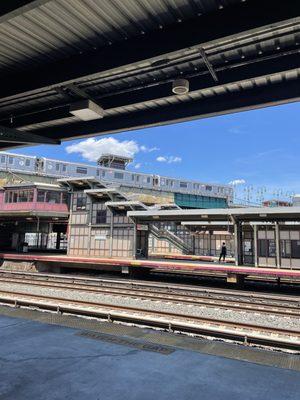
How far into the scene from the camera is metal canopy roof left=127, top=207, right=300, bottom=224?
68.8 feet

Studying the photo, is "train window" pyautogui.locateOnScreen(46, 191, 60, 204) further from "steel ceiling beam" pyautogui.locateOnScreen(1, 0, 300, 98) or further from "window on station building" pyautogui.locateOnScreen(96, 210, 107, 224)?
"steel ceiling beam" pyautogui.locateOnScreen(1, 0, 300, 98)

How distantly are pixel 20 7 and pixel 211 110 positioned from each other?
141 inches

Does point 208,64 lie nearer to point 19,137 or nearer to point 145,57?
point 145,57

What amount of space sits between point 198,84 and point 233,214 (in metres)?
17.6

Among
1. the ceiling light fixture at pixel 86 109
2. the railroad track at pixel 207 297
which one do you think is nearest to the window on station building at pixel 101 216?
the railroad track at pixel 207 297

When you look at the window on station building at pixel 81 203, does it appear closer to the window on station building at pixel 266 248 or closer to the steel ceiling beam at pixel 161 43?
the window on station building at pixel 266 248

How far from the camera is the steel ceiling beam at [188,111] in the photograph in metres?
5.56

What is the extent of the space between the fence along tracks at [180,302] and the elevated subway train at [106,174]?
101 feet

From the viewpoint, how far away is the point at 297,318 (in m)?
12.7

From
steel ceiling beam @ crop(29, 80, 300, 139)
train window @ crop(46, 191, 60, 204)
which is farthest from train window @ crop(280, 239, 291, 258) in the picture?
train window @ crop(46, 191, 60, 204)

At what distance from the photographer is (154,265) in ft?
78.8

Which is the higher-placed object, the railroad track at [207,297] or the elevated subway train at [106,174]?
→ the elevated subway train at [106,174]

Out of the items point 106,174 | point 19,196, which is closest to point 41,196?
point 19,196

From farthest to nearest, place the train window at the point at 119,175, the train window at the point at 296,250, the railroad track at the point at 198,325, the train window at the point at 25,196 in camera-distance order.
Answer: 1. the train window at the point at 119,175
2. the train window at the point at 25,196
3. the train window at the point at 296,250
4. the railroad track at the point at 198,325
